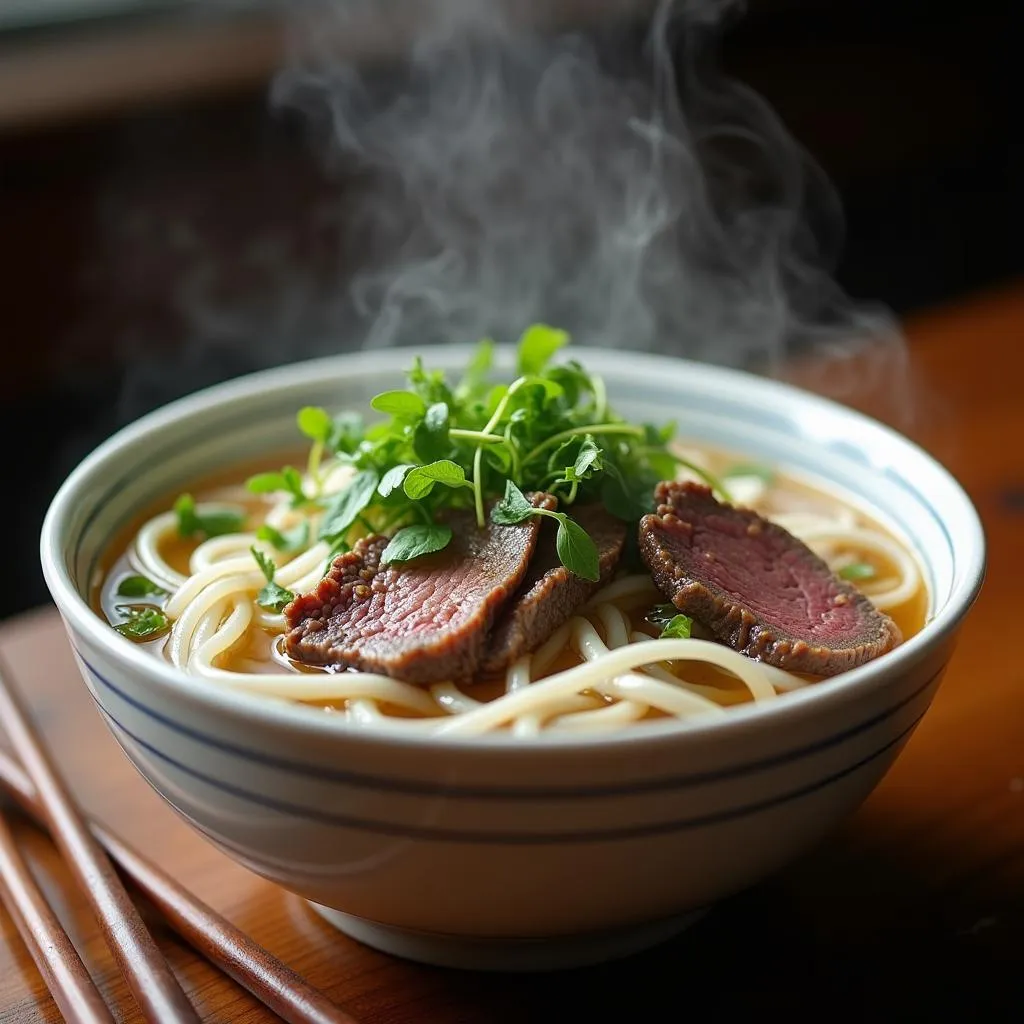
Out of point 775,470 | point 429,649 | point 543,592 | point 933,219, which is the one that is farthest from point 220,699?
point 933,219

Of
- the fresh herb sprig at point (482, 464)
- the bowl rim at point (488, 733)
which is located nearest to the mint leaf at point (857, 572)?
the bowl rim at point (488, 733)

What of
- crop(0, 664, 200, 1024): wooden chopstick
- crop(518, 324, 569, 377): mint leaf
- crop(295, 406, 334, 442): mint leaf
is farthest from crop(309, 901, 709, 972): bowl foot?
crop(518, 324, 569, 377): mint leaf

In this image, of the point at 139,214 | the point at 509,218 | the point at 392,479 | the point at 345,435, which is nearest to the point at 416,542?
the point at 392,479

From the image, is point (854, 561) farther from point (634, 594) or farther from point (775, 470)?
point (634, 594)

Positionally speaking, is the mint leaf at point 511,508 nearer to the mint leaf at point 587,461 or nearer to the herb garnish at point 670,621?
the mint leaf at point 587,461

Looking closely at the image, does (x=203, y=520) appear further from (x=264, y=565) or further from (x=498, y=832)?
(x=498, y=832)

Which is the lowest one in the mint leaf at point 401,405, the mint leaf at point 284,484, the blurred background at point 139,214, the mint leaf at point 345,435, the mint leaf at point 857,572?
the blurred background at point 139,214

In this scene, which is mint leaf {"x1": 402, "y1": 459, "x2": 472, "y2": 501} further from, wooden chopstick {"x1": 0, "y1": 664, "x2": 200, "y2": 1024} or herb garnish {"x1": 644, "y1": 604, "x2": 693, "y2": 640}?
wooden chopstick {"x1": 0, "y1": 664, "x2": 200, "y2": 1024}
